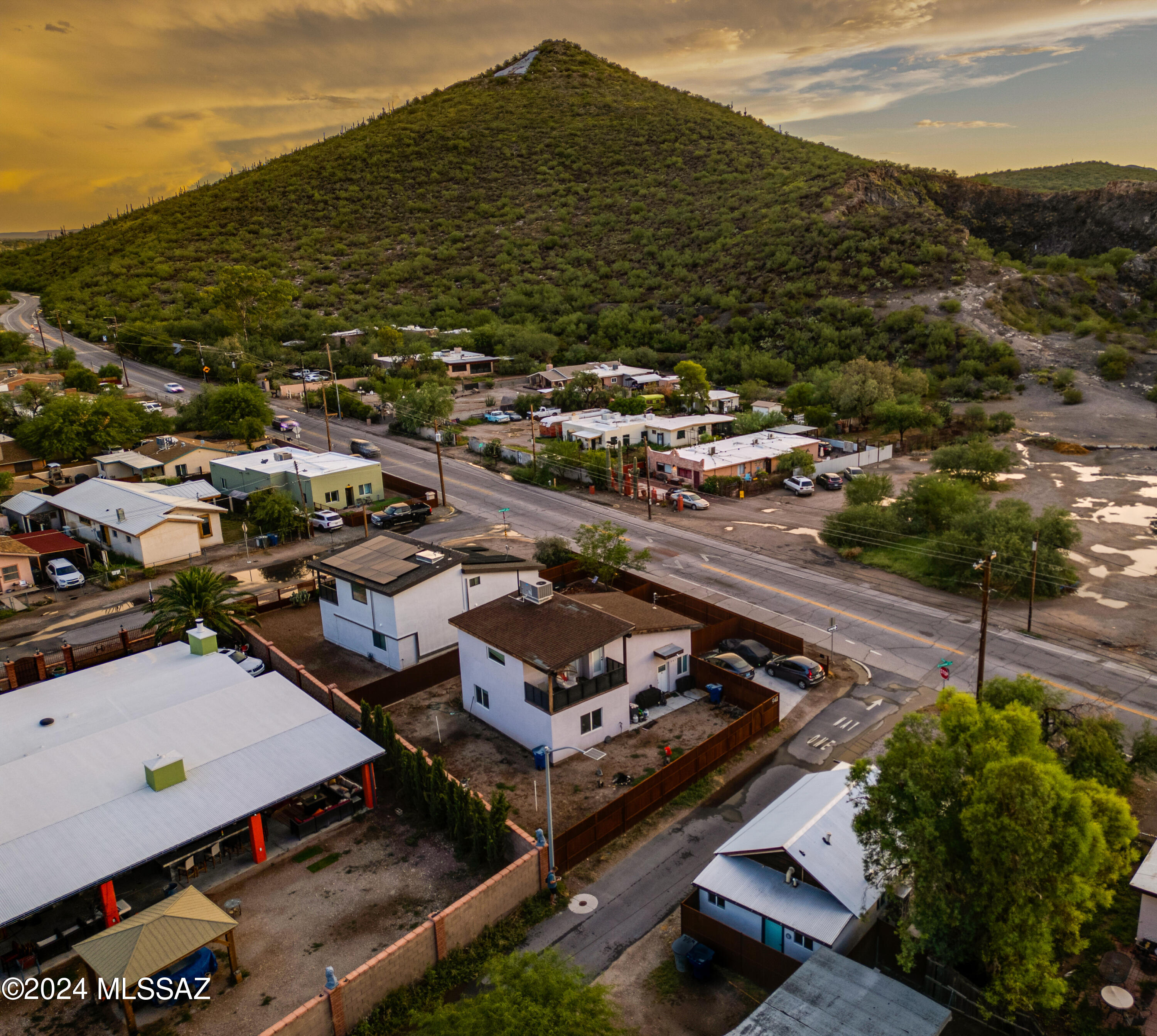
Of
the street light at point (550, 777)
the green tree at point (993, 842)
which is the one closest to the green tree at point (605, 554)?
the street light at point (550, 777)

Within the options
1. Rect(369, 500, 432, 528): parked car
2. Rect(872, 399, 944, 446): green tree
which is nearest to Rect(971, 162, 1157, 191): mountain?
Rect(872, 399, 944, 446): green tree

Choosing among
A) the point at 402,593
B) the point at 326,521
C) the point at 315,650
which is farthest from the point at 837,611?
the point at 326,521

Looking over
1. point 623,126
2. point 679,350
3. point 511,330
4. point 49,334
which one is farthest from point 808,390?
point 623,126

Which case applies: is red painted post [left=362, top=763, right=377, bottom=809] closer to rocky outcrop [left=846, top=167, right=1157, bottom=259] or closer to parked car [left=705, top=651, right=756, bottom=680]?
parked car [left=705, top=651, right=756, bottom=680]

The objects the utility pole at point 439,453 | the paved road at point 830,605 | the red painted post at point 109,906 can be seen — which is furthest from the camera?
the utility pole at point 439,453

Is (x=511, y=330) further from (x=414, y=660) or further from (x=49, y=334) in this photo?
(x=414, y=660)

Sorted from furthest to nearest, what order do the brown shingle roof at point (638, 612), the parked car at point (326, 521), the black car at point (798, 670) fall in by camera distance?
the parked car at point (326, 521) < the black car at point (798, 670) < the brown shingle roof at point (638, 612)

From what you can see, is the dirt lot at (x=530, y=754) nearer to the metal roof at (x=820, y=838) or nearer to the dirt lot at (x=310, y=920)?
the dirt lot at (x=310, y=920)

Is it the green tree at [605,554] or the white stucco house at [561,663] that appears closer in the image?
the white stucco house at [561,663]

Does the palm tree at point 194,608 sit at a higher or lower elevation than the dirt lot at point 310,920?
higher
